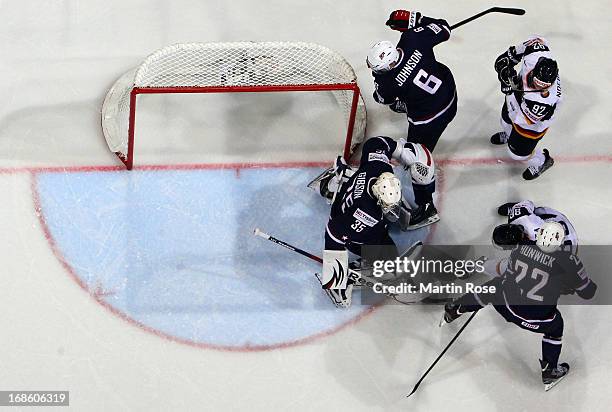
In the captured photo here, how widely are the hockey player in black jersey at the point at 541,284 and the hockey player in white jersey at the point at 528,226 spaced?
118mm

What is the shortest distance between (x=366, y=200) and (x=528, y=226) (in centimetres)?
89

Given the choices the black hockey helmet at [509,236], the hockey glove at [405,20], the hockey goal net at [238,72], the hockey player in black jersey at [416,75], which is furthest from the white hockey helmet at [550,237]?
the hockey glove at [405,20]

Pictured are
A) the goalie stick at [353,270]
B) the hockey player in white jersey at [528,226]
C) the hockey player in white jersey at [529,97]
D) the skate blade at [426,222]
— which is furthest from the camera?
the skate blade at [426,222]

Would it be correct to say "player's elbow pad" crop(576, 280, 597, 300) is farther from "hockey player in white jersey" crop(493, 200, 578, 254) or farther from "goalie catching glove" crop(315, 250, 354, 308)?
"goalie catching glove" crop(315, 250, 354, 308)

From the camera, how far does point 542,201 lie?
197 inches

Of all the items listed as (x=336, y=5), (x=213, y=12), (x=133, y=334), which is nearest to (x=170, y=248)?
(x=133, y=334)

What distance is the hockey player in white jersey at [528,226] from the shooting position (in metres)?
4.09

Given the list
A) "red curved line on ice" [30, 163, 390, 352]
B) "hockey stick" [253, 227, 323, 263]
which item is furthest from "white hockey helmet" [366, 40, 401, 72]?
"red curved line on ice" [30, 163, 390, 352]

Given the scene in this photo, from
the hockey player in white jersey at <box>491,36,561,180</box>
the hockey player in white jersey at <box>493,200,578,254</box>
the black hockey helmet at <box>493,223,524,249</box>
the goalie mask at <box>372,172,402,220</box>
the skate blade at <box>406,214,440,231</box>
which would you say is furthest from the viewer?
the skate blade at <box>406,214,440,231</box>

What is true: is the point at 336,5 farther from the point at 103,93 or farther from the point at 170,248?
the point at 170,248

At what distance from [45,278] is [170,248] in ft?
2.39

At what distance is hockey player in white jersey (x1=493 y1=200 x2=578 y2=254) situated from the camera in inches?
161

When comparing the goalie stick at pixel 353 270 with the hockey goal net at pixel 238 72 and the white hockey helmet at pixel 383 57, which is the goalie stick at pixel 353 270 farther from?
the white hockey helmet at pixel 383 57

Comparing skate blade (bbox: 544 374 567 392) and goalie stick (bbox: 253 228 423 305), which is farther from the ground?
goalie stick (bbox: 253 228 423 305)
